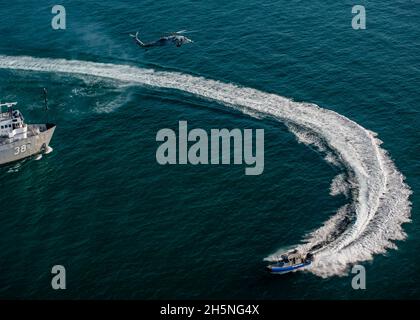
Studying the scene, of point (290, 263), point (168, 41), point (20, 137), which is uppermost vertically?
point (168, 41)

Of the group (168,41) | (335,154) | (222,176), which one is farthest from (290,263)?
(168,41)

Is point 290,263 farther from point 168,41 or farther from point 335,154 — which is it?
point 168,41

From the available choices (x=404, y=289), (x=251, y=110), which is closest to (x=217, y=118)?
(x=251, y=110)

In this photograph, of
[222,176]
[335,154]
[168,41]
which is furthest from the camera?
[168,41]

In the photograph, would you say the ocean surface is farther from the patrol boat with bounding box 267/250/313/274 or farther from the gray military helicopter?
the gray military helicopter

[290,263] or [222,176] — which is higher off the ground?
[222,176]

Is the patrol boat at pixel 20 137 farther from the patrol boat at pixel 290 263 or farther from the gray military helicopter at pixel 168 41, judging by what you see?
the patrol boat at pixel 290 263

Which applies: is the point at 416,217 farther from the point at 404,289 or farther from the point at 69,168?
the point at 69,168
